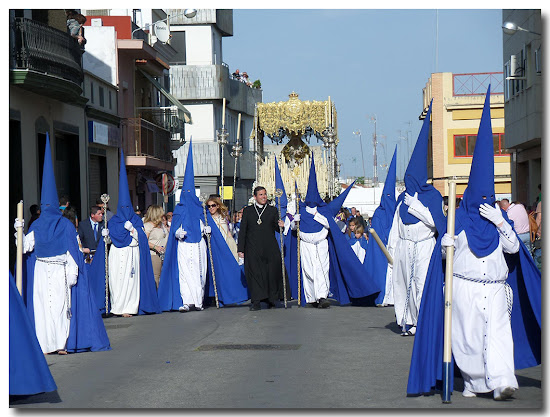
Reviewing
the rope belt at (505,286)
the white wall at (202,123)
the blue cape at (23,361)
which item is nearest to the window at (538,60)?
the rope belt at (505,286)

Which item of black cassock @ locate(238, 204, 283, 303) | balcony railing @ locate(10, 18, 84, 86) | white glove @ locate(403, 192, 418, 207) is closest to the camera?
white glove @ locate(403, 192, 418, 207)

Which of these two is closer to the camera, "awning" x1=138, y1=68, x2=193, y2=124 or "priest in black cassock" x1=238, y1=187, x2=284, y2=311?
"priest in black cassock" x1=238, y1=187, x2=284, y2=311

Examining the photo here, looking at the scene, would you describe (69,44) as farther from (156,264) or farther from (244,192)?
(244,192)

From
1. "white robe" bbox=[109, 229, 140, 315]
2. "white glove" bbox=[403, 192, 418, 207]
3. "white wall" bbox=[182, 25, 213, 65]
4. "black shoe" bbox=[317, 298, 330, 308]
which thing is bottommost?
"black shoe" bbox=[317, 298, 330, 308]

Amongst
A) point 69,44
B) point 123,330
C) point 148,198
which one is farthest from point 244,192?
point 123,330

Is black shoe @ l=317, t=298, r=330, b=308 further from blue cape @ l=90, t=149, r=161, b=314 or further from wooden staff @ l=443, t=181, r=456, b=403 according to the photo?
wooden staff @ l=443, t=181, r=456, b=403

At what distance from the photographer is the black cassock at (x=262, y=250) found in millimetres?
16562

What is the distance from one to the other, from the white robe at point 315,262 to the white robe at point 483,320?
7952mm

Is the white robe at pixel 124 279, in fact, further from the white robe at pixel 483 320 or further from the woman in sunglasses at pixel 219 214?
the white robe at pixel 483 320

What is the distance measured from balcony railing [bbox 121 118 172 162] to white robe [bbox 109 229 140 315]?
57.2ft

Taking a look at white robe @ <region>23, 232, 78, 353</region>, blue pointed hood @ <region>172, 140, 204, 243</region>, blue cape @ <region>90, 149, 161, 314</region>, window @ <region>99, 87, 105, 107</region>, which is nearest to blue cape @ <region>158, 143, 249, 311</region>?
blue pointed hood @ <region>172, 140, 204, 243</region>

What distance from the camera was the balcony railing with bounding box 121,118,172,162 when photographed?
3350 centimetres

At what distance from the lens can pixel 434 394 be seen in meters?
8.39

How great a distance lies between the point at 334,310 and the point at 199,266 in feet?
8.13
